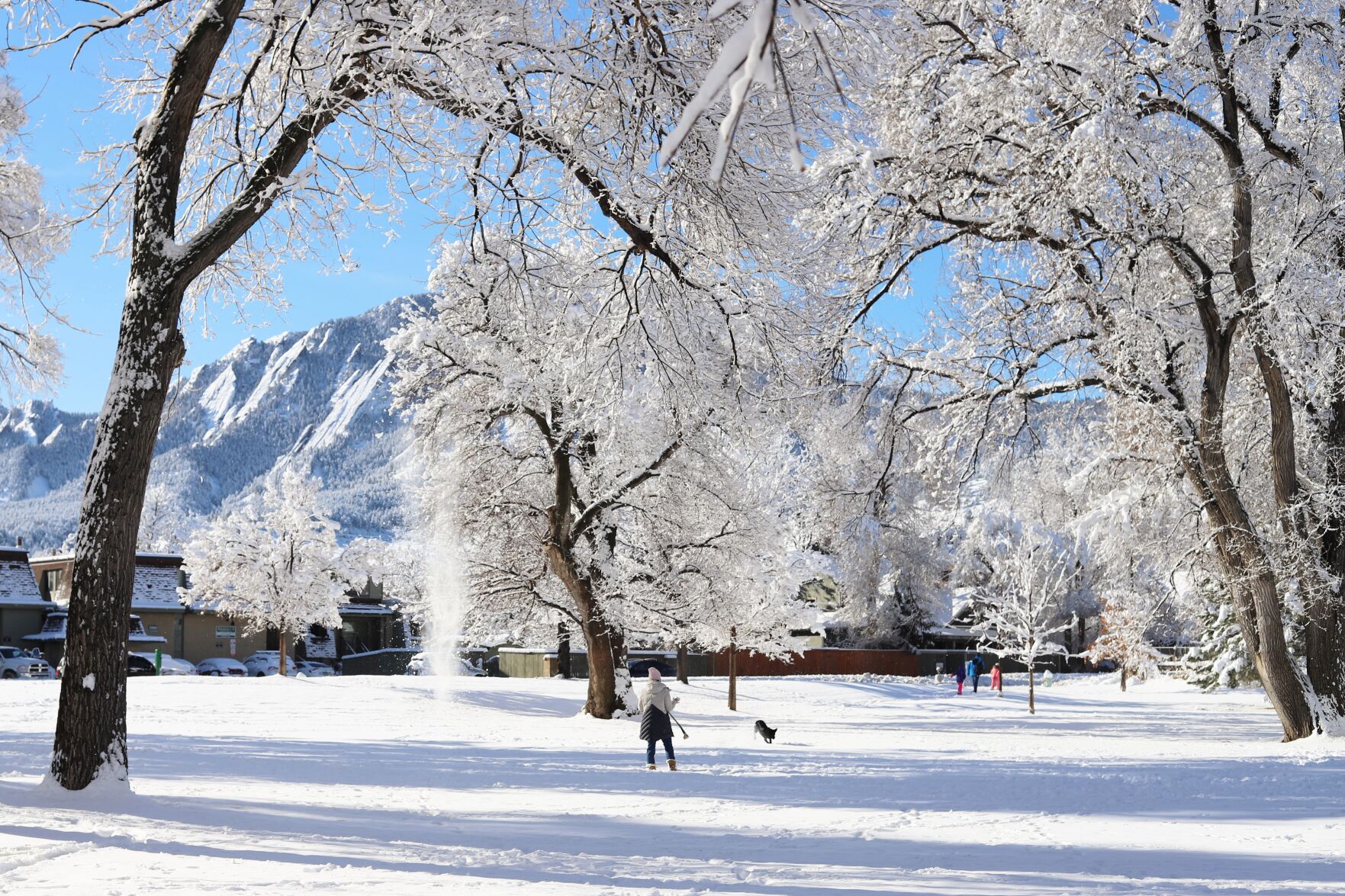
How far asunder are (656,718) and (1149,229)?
31.1 feet

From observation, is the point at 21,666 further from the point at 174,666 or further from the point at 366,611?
the point at 366,611

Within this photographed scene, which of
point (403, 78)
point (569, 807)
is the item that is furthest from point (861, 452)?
point (403, 78)

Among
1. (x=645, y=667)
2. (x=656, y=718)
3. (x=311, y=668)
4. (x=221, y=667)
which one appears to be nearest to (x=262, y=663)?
(x=311, y=668)

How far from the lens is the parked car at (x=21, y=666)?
172ft

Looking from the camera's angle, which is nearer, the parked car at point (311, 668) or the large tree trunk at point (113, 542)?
the large tree trunk at point (113, 542)

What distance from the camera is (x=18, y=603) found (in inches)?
2429

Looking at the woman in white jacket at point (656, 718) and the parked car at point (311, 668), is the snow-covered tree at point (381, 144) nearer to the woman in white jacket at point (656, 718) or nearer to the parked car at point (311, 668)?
the woman in white jacket at point (656, 718)

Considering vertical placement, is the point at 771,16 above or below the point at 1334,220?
below

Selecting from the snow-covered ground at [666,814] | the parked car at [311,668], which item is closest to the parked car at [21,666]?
the parked car at [311,668]

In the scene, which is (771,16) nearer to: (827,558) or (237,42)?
(237,42)

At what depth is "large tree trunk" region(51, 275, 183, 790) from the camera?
9883mm

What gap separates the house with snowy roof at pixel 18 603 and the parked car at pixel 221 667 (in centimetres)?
878

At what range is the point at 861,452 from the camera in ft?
67.7

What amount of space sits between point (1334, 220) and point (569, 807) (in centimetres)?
1362
